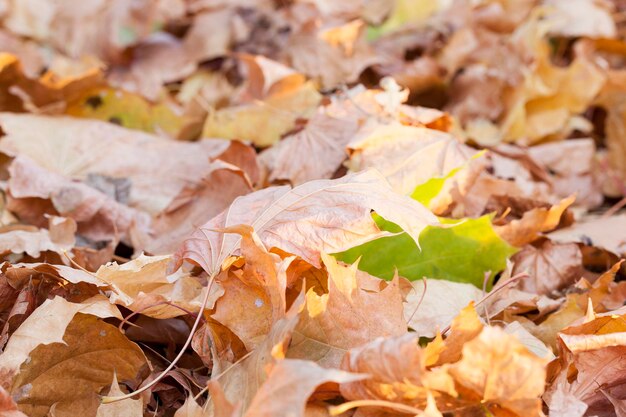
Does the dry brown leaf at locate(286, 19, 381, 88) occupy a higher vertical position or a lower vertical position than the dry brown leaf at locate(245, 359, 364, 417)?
lower

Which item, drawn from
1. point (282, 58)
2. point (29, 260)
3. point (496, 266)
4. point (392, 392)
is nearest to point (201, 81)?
point (282, 58)

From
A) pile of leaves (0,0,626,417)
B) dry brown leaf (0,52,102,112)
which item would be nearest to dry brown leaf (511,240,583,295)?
pile of leaves (0,0,626,417)

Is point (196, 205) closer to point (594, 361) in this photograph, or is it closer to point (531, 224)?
point (531, 224)

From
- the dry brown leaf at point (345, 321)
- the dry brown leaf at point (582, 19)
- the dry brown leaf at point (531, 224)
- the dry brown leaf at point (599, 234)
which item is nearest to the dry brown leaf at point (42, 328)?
the dry brown leaf at point (345, 321)

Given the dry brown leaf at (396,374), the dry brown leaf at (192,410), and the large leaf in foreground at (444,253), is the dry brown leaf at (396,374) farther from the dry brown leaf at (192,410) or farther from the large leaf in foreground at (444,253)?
the large leaf in foreground at (444,253)

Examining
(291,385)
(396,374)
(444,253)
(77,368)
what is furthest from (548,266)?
(77,368)

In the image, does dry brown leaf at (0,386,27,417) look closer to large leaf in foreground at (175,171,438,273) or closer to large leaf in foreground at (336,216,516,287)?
large leaf in foreground at (175,171,438,273)

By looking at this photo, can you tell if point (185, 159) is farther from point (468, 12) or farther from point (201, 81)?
point (468, 12)
